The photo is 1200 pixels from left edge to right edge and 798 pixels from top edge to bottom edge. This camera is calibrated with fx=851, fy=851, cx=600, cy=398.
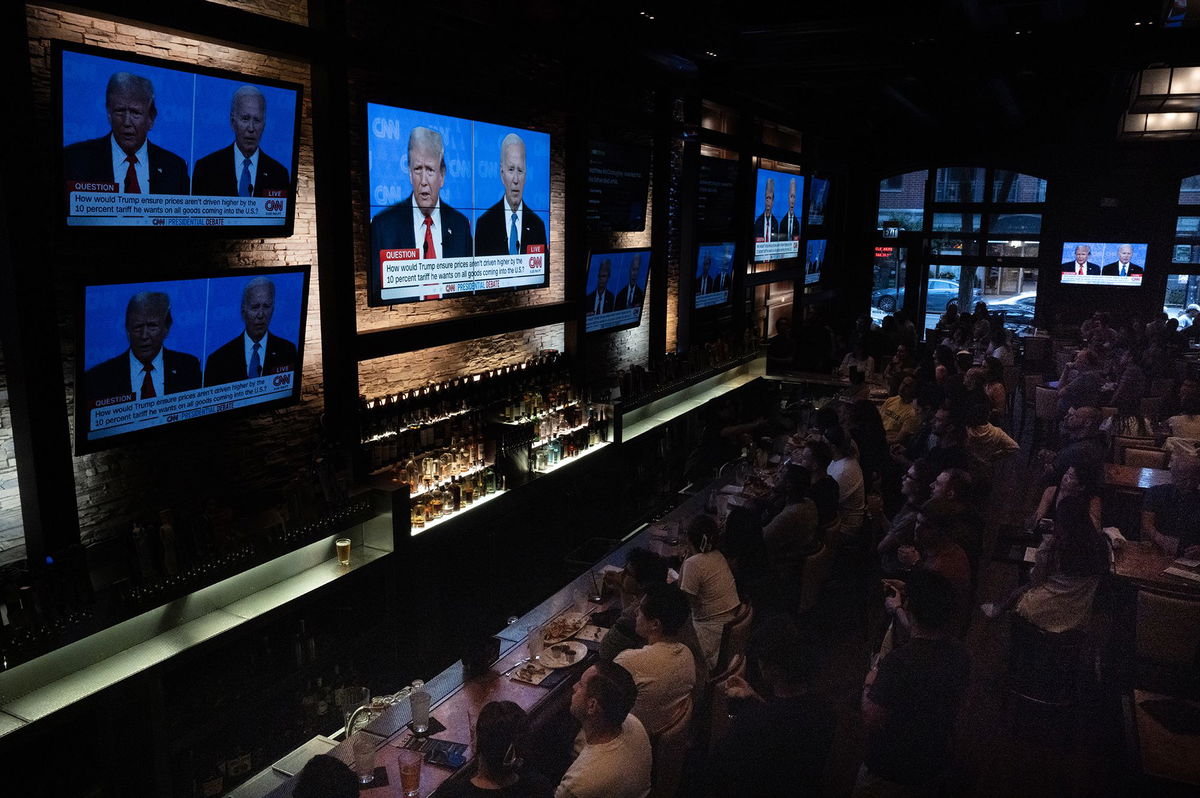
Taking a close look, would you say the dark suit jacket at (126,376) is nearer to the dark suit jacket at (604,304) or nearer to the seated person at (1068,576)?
the dark suit jacket at (604,304)

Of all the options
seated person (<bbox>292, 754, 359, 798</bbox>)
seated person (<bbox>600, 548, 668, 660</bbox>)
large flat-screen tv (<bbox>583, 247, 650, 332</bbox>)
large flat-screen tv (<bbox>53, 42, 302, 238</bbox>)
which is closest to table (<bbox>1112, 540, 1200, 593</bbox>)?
seated person (<bbox>600, 548, 668, 660</bbox>)

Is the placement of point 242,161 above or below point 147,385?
above

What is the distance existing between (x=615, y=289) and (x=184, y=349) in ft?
14.6

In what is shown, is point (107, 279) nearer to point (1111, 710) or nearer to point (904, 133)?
point (1111, 710)

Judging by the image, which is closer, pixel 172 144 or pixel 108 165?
pixel 108 165

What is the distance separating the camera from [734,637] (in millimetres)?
4172

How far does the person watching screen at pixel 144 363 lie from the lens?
12.2 ft

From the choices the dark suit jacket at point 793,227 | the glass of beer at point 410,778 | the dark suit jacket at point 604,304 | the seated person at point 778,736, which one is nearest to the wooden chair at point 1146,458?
the dark suit jacket at point 604,304

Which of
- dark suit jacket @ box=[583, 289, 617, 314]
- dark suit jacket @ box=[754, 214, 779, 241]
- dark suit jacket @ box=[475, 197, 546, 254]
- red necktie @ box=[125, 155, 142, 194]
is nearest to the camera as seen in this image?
red necktie @ box=[125, 155, 142, 194]

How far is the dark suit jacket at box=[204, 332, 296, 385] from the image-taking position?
13.9 ft

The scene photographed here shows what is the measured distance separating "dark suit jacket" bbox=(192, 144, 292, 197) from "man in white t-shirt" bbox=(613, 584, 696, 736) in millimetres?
2798

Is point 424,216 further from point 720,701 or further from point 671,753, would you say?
point 671,753

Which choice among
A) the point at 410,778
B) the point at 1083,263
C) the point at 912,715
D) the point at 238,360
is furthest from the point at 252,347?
the point at 1083,263

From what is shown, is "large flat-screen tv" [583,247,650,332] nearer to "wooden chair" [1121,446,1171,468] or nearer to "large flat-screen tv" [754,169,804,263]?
"large flat-screen tv" [754,169,804,263]
